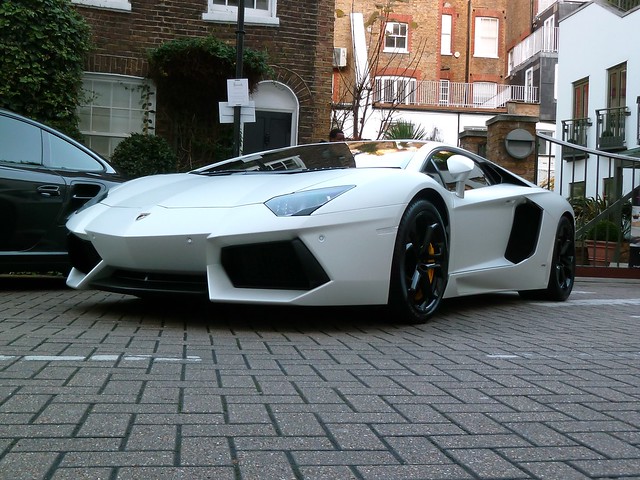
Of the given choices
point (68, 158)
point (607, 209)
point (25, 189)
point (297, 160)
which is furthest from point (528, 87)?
point (297, 160)

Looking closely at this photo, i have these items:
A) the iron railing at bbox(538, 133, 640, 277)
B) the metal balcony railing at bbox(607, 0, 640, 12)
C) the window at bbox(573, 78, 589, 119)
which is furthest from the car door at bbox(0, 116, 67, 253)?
the window at bbox(573, 78, 589, 119)

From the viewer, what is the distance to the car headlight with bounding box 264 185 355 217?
184 inches

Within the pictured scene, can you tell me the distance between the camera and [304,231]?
15.1ft

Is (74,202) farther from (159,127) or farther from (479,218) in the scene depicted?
(159,127)

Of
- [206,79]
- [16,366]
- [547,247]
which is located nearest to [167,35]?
[206,79]

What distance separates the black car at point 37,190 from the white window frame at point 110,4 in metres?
6.99

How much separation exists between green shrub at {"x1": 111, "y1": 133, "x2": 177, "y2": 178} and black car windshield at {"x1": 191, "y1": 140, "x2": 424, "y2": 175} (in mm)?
7282

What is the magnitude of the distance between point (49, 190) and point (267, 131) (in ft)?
27.1

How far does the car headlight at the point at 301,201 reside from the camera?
15.3ft

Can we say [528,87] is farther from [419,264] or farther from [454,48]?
[419,264]

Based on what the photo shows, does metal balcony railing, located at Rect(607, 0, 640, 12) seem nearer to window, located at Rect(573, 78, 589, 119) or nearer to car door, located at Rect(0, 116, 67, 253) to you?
window, located at Rect(573, 78, 589, 119)

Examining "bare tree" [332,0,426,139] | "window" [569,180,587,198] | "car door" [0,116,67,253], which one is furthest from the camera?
"bare tree" [332,0,426,139]

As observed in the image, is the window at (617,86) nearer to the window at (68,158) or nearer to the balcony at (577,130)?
the balcony at (577,130)

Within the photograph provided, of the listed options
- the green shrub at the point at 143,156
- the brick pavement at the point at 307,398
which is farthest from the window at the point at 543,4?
the brick pavement at the point at 307,398
